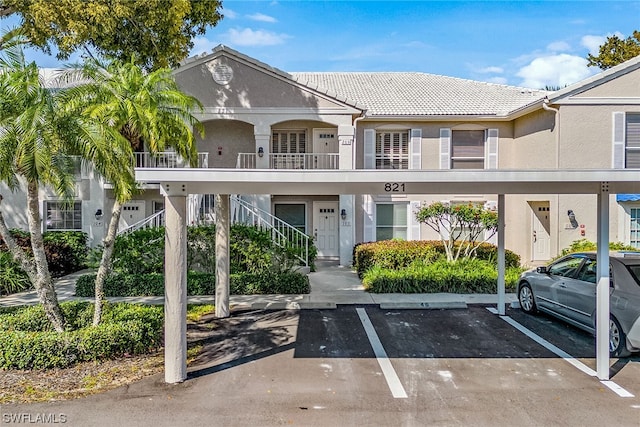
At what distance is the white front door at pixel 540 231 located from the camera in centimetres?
1595

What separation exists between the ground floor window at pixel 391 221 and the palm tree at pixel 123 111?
10.1 meters

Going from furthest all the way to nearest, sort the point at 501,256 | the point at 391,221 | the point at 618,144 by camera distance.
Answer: the point at 391,221 → the point at 618,144 → the point at 501,256

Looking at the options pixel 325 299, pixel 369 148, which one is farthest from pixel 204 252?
pixel 369 148

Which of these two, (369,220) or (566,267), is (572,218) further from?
(566,267)

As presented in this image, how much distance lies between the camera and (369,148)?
55.7 feet

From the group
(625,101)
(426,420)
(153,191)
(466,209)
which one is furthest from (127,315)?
(625,101)

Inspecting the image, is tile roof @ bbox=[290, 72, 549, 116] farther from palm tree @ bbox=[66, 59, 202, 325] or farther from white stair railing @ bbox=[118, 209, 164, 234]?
palm tree @ bbox=[66, 59, 202, 325]

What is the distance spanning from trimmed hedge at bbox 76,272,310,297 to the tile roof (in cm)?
764

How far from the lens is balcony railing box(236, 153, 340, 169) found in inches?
648

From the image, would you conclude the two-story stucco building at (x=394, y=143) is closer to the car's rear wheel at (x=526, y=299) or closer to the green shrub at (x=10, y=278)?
the green shrub at (x=10, y=278)

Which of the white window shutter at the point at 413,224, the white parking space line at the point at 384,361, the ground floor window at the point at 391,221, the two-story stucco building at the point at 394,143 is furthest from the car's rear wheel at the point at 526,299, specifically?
the ground floor window at the point at 391,221

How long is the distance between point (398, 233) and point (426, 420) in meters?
12.6

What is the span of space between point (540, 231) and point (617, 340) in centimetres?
1026

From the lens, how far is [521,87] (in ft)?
66.1
